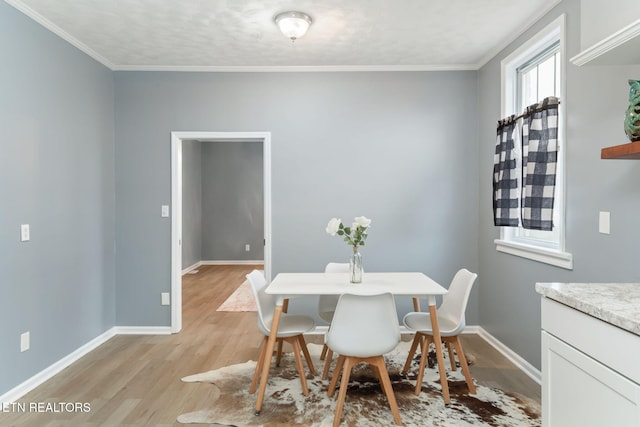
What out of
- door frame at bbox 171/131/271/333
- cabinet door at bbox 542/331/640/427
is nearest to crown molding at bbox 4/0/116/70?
door frame at bbox 171/131/271/333

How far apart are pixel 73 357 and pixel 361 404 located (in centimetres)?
241

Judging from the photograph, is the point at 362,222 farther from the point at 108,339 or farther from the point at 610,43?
the point at 108,339

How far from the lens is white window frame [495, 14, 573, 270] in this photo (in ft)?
8.16

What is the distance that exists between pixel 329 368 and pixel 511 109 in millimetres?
2602

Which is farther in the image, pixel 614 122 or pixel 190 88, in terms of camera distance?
pixel 190 88

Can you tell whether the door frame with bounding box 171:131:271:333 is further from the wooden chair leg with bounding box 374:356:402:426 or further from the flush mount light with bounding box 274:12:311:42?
the wooden chair leg with bounding box 374:356:402:426

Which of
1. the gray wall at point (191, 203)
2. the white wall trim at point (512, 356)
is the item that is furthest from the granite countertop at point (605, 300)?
the gray wall at point (191, 203)

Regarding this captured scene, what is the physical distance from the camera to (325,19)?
2.82 m

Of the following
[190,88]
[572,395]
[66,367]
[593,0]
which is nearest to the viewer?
[572,395]

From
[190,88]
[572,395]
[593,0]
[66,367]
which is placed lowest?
[66,367]

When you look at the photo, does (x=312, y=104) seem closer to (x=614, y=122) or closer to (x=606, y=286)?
(x=614, y=122)

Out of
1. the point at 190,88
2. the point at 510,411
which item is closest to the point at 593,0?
the point at 510,411

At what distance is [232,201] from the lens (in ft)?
26.6

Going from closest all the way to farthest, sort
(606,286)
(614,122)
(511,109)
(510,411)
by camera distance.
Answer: (606,286), (614,122), (510,411), (511,109)
